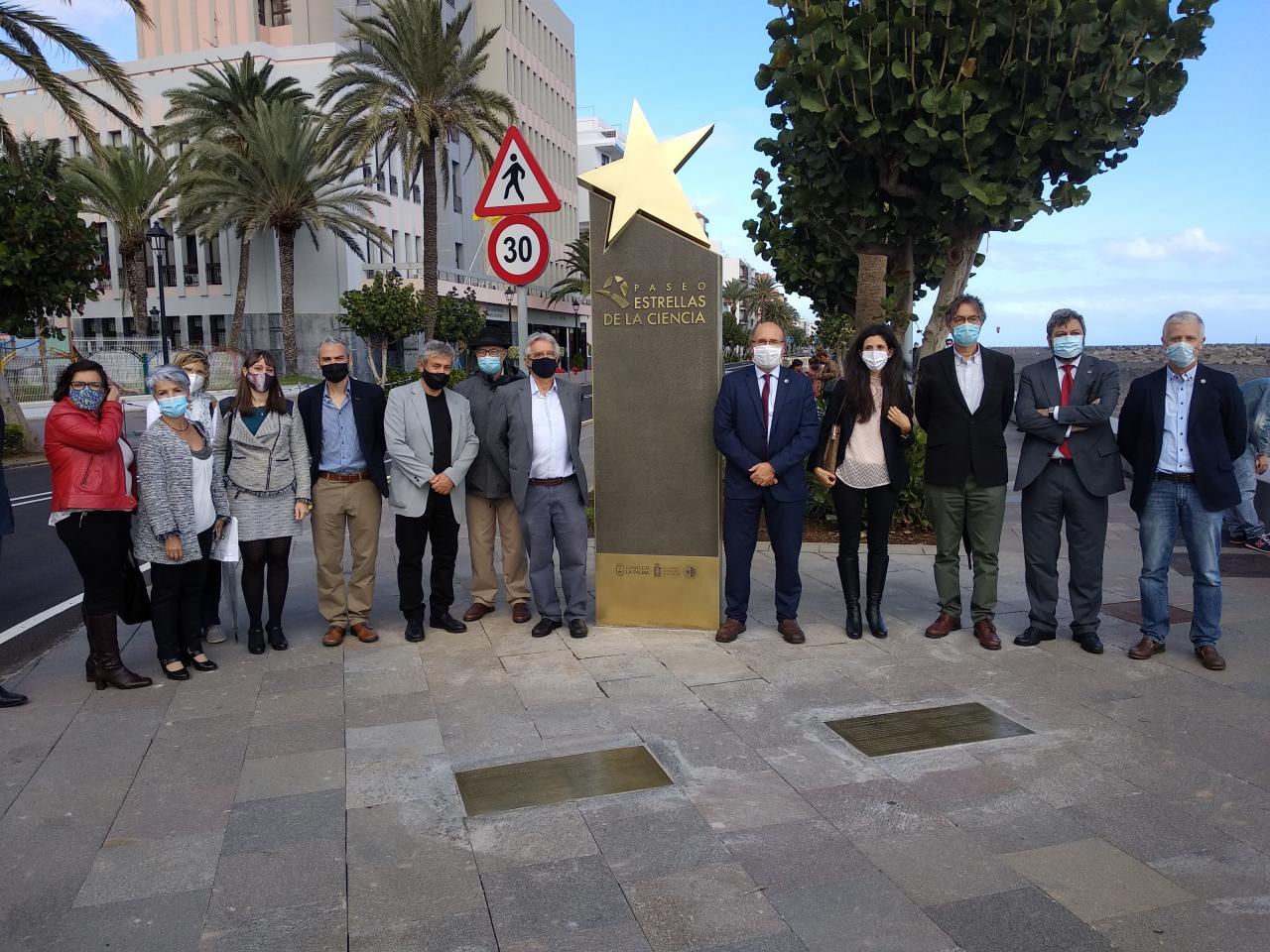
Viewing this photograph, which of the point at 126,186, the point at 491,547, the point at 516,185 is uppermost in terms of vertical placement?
the point at 126,186

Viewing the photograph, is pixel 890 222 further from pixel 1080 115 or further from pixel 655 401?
pixel 655 401

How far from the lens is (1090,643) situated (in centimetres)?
612

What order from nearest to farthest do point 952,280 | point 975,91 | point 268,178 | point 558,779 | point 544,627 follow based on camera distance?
1. point 558,779
2. point 544,627
3. point 975,91
4. point 952,280
5. point 268,178

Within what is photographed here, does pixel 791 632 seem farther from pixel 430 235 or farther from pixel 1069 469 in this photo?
pixel 430 235

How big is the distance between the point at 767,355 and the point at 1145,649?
9.32 ft

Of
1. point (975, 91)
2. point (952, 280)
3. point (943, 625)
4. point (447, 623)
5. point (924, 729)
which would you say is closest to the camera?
point (924, 729)

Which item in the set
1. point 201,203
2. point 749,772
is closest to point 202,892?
point 749,772

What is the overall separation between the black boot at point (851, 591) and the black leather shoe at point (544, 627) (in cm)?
190

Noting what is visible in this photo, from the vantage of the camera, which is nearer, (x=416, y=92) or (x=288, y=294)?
(x=416, y=92)

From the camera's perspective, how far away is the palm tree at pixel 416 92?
98.1 ft

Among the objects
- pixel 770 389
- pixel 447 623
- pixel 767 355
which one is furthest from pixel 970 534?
pixel 447 623

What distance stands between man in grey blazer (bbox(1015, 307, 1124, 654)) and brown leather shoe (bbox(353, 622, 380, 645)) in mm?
4097

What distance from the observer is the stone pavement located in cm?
322

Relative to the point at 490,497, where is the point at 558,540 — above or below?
below
